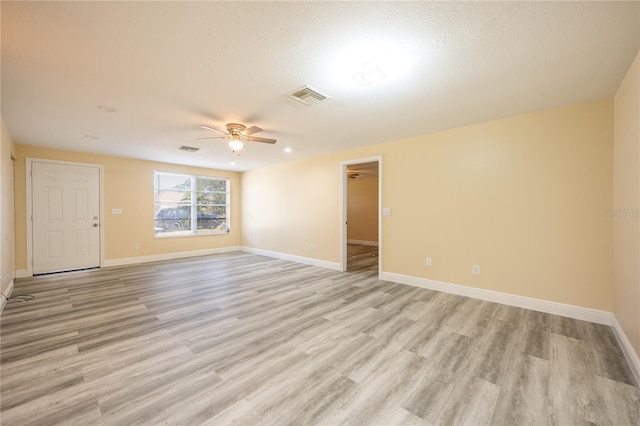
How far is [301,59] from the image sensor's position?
2080 millimetres

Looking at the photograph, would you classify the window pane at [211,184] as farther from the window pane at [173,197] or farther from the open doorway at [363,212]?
the open doorway at [363,212]

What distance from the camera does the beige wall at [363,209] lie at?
9.03 metres

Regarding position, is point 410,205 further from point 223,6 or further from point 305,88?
point 223,6

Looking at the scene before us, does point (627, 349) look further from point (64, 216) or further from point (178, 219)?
point (64, 216)

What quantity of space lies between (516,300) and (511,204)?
1.26 m

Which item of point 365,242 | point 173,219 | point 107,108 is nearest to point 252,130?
point 107,108

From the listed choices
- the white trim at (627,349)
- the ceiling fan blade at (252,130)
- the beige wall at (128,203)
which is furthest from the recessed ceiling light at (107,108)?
the white trim at (627,349)

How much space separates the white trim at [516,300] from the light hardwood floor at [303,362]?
5.7 inches

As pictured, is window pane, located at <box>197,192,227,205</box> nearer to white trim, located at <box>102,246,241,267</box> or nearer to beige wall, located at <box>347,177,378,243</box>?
white trim, located at <box>102,246,241,267</box>

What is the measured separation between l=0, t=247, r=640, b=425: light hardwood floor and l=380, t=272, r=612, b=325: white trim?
15cm

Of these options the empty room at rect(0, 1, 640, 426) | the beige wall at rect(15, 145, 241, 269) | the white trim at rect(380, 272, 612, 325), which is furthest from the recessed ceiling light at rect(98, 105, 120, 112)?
the white trim at rect(380, 272, 612, 325)

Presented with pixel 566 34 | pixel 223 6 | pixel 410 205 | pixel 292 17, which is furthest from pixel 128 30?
pixel 410 205

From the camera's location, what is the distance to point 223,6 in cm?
156

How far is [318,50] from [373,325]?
8.86 feet
